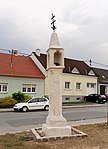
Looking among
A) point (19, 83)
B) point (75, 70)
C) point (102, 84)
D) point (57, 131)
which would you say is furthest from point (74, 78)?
point (57, 131)

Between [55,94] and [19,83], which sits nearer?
[55,94]

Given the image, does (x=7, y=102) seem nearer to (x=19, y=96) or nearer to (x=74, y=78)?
(x=19, y=96)

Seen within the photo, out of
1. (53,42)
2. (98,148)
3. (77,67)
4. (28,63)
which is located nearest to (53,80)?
(53,42)

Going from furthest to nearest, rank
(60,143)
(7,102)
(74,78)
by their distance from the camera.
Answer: (74,78)
(7,102)
(60,143)

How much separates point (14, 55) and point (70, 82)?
32.1ft

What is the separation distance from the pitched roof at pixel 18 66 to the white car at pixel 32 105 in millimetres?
9049

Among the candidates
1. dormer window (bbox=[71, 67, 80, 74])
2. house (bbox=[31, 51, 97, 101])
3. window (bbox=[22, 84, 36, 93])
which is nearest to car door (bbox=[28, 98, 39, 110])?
window (bbox=[22, 84, 36, 93])

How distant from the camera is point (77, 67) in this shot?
4909 centimetres

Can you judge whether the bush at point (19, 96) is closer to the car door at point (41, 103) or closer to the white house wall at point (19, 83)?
the white house wall at point (19, 83)

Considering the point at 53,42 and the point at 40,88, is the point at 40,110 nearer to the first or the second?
the point at 40,88

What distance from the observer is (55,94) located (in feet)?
34.9

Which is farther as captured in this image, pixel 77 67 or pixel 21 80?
pixel 77 67

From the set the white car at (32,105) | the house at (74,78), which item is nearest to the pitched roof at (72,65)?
the house at (74,78)

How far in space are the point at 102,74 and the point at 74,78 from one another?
1374 cm
